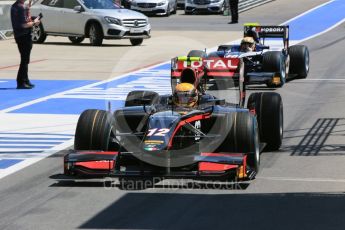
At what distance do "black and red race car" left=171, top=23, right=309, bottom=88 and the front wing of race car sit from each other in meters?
6.59

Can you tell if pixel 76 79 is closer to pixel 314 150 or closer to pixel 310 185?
pixel 314 150

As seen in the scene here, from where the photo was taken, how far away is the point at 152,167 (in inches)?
413

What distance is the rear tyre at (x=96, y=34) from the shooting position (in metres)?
31.0

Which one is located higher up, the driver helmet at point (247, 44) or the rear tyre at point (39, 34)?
the driver helmet at point (247, 44)

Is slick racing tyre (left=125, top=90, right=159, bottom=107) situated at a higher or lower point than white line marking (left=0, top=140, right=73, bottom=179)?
higher

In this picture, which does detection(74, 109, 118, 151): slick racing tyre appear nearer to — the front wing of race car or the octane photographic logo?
the octane photographic logo

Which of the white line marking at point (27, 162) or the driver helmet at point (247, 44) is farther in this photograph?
the driver helmet at point (247, 44)

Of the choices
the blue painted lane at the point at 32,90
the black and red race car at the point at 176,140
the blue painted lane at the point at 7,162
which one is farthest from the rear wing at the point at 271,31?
the blue painted lane at the point at 7,162

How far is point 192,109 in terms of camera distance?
11656 mm

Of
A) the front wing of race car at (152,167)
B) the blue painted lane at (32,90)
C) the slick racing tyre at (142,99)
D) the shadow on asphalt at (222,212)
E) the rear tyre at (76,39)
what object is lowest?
the blue painted lane at (32,90)

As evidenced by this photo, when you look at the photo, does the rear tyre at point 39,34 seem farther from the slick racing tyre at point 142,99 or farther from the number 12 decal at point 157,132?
the number 12 decal at point 157,132

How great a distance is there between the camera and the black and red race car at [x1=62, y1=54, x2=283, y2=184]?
10.4 meters

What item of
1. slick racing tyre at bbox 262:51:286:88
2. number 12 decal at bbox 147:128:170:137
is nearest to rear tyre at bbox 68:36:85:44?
slick racing tyre at bbox 262:51:286:88

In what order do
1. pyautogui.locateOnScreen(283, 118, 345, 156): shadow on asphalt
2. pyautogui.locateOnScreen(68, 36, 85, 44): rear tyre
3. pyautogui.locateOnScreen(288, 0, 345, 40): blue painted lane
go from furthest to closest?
pyautogui.locateOnScreen(288, 0, 345, 40): blue painted lane → pyautogui.locateOnScreen(68, 36, 85, 44): rear tyre → pyautogui.locateOnScreen(283, 118, 345, 156): shadow on asphalt
